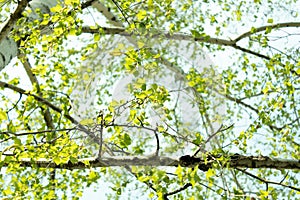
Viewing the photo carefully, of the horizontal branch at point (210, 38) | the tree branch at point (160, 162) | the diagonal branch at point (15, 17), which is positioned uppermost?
the horizontal branch at point (210, 38)

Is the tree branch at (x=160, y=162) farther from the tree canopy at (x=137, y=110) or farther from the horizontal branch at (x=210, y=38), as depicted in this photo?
the horizontal branch at (x=210, y=38)

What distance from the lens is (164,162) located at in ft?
8.13

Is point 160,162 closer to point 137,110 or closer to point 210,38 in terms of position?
point 137,110

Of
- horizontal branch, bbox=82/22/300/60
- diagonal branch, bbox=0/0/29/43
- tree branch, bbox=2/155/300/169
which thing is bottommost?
tree branch, bbox=2/155/300/169

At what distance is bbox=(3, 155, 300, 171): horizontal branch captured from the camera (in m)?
2.45

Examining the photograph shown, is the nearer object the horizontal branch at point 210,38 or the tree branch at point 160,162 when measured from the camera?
the tree branch at point 160,162

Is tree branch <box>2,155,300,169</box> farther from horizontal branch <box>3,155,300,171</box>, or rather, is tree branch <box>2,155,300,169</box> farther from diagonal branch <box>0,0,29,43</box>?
diagonal branch <box>0,0,29,43</box>

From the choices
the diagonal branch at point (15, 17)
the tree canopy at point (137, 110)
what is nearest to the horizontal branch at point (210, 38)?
the tree canopy at point (137, 110)

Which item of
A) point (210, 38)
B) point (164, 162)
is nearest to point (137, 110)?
point (164, 162)

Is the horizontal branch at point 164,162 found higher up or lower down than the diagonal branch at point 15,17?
lower down

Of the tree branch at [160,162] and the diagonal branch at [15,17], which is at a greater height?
the diagonal branch at [15,17]

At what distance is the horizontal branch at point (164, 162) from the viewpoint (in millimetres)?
2449

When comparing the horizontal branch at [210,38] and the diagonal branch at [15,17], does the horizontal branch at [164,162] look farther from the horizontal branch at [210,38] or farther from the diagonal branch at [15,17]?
the horizontal branch at [210,38]

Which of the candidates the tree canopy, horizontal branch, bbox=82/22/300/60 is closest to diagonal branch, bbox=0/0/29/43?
the tree canopy
